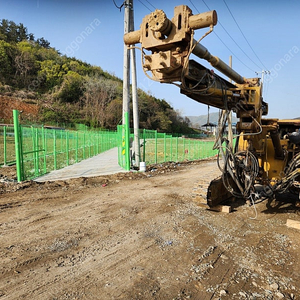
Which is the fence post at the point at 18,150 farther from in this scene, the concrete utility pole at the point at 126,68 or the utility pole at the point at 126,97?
the concrete utility pole at the point at 126,68

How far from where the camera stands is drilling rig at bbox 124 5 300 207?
9.99ft

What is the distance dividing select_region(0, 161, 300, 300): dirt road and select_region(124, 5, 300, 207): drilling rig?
98 centimetres

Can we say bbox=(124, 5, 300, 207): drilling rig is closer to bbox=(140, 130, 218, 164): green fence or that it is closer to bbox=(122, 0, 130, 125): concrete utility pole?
bbox=(122, 0, 130, 125): concrete utility pole

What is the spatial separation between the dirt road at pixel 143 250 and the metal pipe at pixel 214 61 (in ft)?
9.23

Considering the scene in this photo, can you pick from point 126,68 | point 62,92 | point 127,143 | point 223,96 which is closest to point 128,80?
point 126,68

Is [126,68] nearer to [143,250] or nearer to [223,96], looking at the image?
[223,96]

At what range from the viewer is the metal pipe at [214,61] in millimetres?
3252

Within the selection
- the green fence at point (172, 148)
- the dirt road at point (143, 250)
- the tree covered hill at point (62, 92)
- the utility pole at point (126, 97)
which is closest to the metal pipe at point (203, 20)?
→ the dirt road at point (143, 250)

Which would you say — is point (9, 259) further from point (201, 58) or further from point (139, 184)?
point (139, 184)

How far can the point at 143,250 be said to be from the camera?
4.01m

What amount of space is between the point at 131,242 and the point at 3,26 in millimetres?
90694

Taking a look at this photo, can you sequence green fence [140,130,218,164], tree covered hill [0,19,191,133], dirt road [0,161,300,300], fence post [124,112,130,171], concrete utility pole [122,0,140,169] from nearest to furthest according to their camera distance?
dirt road [0,161,300,300], fence post [124,112,130,171], concrete utility pole [122,0,140,169], green fence [140,130,218,164], tree covered hill [0,19,191,133]

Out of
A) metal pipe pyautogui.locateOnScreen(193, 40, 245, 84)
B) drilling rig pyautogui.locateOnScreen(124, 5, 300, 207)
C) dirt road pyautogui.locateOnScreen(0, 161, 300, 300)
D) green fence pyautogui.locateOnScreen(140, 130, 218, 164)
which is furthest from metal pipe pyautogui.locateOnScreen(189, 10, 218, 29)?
green fence pyautogui.locateOnScreen(140, 130, 218, 164)

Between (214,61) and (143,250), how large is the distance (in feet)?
9.92
